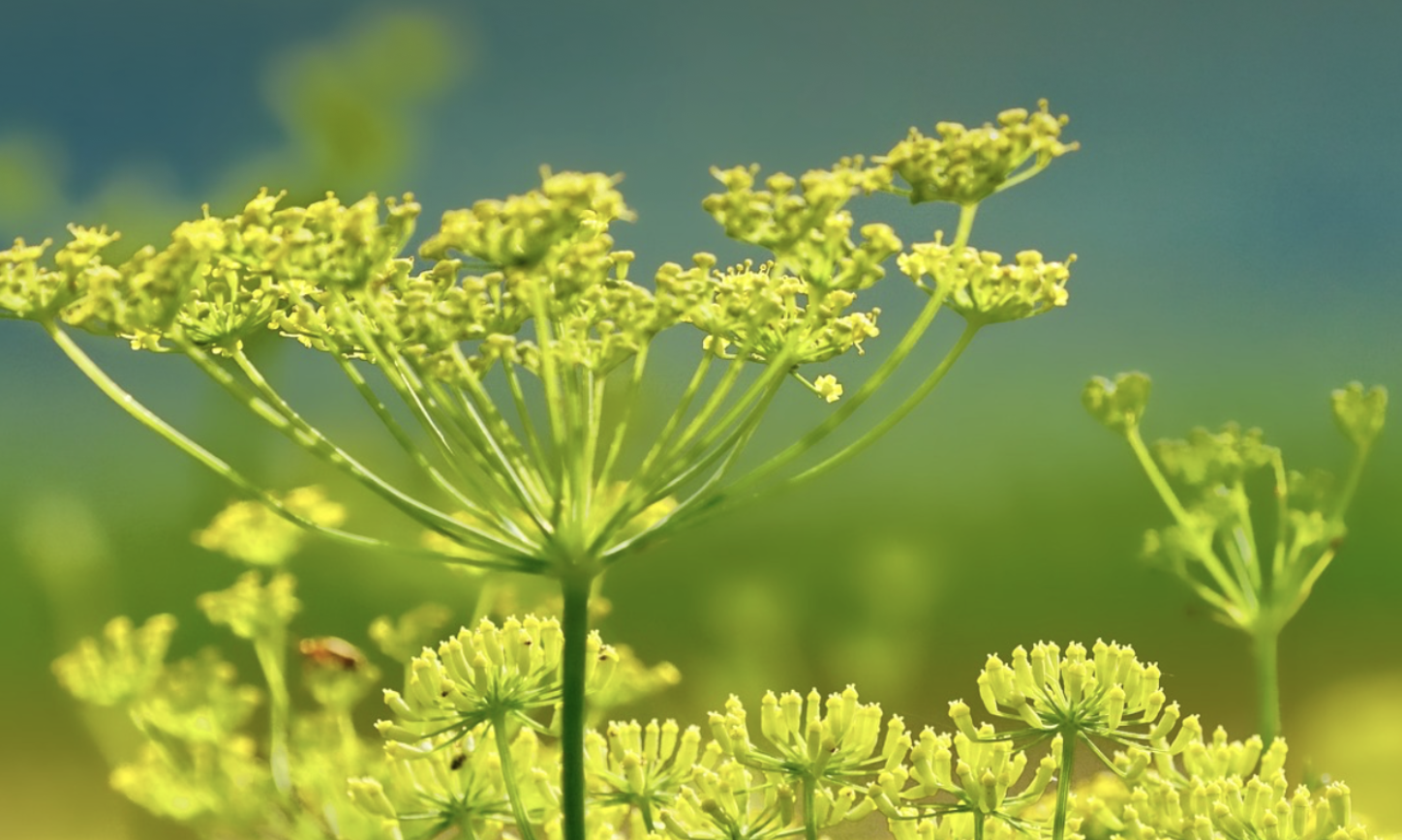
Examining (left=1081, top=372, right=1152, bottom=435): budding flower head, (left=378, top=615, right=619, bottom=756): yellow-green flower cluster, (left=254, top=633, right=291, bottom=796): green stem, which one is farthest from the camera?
(left=254, top=633, right=291, bottom=796): green stem

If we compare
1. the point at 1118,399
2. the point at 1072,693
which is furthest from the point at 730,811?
the point at 1118,399

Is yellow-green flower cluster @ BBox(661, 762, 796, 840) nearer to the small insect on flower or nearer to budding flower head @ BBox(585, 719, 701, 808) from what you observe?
budding flower head @ BBox(585, 719, 701, 808)

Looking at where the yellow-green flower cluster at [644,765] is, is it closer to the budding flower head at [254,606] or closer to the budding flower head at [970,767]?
the budding flower head at [970,767]

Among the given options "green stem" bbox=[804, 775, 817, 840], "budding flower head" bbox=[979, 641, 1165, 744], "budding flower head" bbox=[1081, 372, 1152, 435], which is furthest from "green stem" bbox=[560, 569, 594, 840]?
"budding flower head" bbox=[1081, 372, 1152, 435]

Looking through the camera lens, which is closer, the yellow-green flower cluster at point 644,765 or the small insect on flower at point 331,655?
the yellow-green flower cluster at point 644,765

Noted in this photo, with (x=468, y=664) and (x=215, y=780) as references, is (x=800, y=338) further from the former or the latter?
(x=215, y=780)

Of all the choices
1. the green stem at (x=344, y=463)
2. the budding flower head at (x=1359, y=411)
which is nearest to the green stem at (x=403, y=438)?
the green stem at (x=344, y=463)
